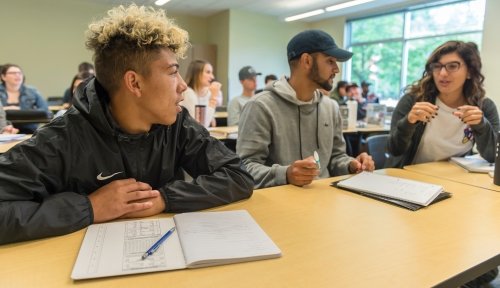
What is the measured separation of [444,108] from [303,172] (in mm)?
1237

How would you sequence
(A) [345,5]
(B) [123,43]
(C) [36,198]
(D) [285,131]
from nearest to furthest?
Result: (C) [36,198] → (B) [123,43] → (D) [285,131] → (A) [345,5]

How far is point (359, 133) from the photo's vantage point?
4.34m

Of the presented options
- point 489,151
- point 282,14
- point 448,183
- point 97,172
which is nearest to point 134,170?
point 97,172

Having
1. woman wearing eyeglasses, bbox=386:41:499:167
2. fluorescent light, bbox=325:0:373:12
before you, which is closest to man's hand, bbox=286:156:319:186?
woman wearing eyeglasses, bbox=386:41:499:167

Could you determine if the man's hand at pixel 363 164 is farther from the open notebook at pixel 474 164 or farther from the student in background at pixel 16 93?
the student in background at pixel 16 93

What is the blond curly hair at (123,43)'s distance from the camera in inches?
44.6

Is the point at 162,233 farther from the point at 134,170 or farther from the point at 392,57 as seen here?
the point at 392,57

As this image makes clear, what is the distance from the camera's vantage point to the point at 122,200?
1043mm

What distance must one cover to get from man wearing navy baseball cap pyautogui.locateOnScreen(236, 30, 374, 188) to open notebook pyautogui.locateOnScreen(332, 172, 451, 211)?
0.23 metres

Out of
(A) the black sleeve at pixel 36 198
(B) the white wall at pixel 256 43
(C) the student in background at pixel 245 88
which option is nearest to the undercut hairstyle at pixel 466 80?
(A) the black sleeve at pixel 36 198

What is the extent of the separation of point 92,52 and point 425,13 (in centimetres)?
708

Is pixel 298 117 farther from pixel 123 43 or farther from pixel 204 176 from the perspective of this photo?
pixel 123 43

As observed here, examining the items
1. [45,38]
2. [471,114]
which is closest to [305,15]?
[45,38]

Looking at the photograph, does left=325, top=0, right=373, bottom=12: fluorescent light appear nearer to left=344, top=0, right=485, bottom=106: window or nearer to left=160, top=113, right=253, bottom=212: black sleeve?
left=344, top=0, right=485, bottom=106: window
